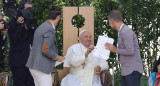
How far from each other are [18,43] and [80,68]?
115 centimetres

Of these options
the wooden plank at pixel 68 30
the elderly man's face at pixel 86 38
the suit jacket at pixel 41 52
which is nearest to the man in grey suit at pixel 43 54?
the suit jacket at pixel 41 52

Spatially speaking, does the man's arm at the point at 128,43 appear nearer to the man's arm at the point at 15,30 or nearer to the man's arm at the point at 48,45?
the man's arm at the point at 48,45

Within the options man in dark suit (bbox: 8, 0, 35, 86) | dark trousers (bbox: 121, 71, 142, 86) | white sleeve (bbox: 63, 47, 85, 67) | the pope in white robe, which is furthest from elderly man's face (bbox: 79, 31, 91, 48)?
dark trousers (bbox: 121, 71, 142, 86)

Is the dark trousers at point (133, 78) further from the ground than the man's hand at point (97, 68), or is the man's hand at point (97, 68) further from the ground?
the dark trousers at point (133, 78)

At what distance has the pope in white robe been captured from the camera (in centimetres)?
614

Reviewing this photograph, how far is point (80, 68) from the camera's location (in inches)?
245

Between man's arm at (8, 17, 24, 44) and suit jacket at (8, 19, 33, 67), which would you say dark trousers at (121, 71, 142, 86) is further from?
man's arm at (8, 17, 24, 44)

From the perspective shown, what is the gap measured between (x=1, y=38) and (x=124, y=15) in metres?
2.85

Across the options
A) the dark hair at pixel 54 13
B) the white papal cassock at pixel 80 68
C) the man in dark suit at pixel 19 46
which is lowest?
the white papal cassock at pixel 80 68

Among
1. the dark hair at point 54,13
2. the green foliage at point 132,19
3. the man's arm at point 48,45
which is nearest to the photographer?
the man's arm at point 48,45

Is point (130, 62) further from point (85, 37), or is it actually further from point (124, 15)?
point (124, 15)

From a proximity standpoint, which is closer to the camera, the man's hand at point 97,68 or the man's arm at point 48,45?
the man's arm at point 48,45

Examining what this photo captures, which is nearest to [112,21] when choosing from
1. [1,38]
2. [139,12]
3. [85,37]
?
[85,37]

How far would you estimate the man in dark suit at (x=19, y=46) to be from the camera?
563cm
